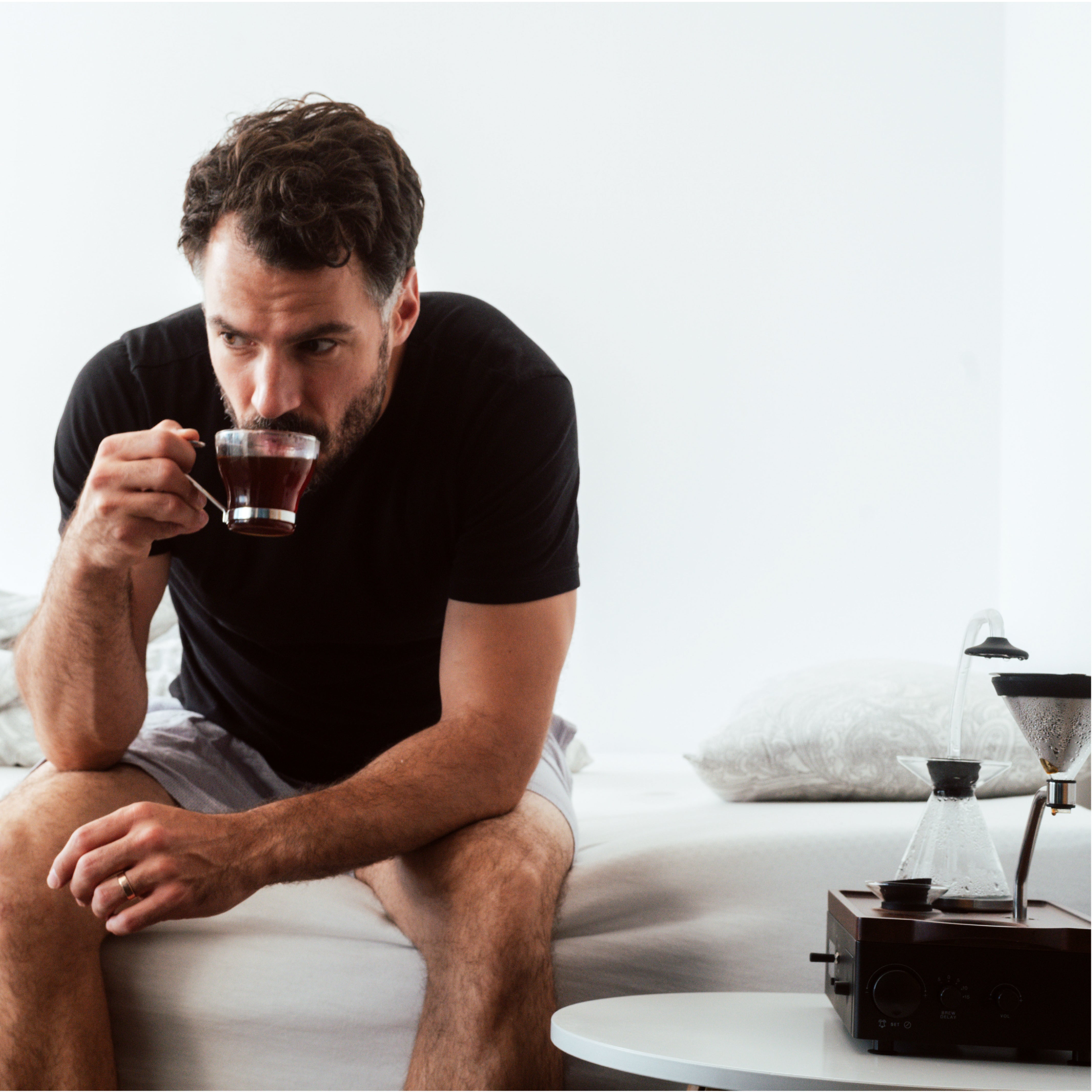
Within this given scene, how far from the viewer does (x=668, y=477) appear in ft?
10.8

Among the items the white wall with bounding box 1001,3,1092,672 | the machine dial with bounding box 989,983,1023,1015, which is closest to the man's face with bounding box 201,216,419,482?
the machine dial with bounding box 989,983,1023,1015

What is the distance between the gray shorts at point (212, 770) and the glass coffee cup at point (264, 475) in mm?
462

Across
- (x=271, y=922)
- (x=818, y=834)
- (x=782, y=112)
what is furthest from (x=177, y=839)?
(x=782, y=112)

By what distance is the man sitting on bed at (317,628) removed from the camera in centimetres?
140

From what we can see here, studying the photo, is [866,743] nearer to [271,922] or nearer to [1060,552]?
[1060,552]

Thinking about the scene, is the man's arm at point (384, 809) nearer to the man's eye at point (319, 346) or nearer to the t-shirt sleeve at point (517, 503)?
the t-shirt sleeve at point (517, 503)

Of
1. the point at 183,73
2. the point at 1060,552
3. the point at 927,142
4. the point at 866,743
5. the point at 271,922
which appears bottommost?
the point at 271,922

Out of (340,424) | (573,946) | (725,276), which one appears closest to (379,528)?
(340,424)

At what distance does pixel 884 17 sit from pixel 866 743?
227 centimetres

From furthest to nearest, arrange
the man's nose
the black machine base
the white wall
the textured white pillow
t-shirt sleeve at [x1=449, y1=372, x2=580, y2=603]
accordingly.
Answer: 1. the white wall
2. the textured white pillow
3. t-shirt sleeve at [x1=449, y1=372, x2=580, y2=603]
4. the man's nose
5. the black machine base

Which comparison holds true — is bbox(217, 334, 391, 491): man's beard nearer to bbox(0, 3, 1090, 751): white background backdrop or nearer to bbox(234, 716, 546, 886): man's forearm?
bbox(234, 716, 546, 886): man's forearm

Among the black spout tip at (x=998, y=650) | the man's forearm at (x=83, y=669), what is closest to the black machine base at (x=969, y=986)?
the black spout tip at (x=998, y=650)

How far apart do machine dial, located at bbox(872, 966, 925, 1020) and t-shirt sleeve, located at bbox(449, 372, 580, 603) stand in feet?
2.33

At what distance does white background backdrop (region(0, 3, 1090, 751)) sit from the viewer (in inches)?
127
